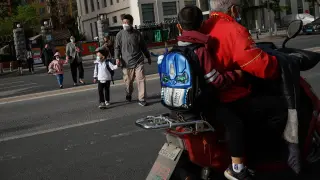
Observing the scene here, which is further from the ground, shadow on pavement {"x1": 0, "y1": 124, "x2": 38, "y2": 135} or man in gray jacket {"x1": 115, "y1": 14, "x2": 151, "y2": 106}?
man in gray jacket {"x1": 115, "y1": 14, "x2": 151, "y2": 106}

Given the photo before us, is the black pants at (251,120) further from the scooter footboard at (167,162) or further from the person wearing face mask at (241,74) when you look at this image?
the scooter footboard at (167,162)

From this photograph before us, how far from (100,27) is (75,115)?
28732mm

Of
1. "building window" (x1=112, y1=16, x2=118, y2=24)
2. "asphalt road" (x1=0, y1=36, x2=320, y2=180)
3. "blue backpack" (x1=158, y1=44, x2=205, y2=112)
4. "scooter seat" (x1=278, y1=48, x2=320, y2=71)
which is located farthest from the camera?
"building window" (x1=112, y1=16, x2=118, y2=24)

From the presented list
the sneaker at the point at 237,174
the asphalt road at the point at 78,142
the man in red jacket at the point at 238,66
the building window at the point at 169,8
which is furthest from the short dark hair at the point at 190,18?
the building window at the point at 169,8

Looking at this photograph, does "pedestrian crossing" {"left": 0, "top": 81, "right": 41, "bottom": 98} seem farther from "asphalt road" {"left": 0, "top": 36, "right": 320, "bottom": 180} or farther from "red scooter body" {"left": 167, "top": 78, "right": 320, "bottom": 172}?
"red scooter body" {"left": 167, "top": 78, "right": 320, "bottom": 172}

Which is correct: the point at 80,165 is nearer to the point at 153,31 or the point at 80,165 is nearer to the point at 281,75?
the point at 281,75

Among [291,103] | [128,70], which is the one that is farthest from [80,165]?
[128,70]

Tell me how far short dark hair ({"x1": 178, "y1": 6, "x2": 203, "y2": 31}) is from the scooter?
0.72 meters

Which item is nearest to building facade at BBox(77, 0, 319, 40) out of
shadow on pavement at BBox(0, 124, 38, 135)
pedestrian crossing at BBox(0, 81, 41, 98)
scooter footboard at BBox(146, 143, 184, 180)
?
pedestrian crossing at BBox(0, 81, 41, 98)

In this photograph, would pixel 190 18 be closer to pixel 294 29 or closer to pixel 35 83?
pixel 294 29

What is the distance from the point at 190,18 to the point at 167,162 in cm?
111

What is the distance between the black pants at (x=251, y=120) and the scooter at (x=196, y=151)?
0.12 meters

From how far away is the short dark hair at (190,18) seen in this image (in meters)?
3.16

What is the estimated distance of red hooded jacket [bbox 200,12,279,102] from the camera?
9.97 ft
